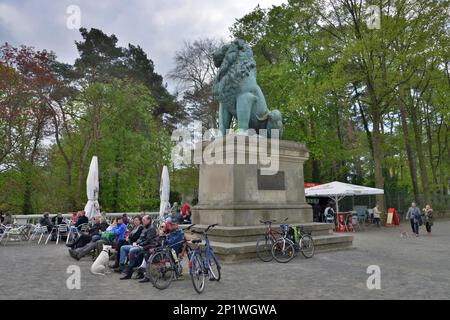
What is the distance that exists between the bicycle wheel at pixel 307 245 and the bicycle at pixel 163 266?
12.4ft

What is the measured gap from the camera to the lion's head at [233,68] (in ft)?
37.7

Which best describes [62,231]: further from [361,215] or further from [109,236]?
[361,215]

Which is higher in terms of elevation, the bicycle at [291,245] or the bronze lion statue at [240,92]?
the bronze lion statue at [240,92]

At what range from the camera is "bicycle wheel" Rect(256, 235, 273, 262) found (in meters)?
9.32

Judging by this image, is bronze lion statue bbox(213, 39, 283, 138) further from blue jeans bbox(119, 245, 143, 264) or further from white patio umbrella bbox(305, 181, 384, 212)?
white patio umbrella bbox(305, 181, 384, 212)

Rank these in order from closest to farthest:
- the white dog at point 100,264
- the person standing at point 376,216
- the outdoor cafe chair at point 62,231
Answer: the white dog at point 100,264 → the outdoor cafe chair at point 62,231 → the person standing at point 376,216

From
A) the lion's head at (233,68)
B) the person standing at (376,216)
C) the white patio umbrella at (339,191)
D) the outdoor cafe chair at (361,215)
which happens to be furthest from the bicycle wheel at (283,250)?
the person standing at (376,216)

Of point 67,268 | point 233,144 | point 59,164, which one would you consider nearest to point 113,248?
point 67,268

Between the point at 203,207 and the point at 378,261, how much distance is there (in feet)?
16.0

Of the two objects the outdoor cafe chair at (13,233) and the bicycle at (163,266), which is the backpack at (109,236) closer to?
the bicycle at (163,266)

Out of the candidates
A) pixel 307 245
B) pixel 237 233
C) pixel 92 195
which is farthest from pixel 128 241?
A: pixel 92 195

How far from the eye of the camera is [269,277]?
24.7ft
